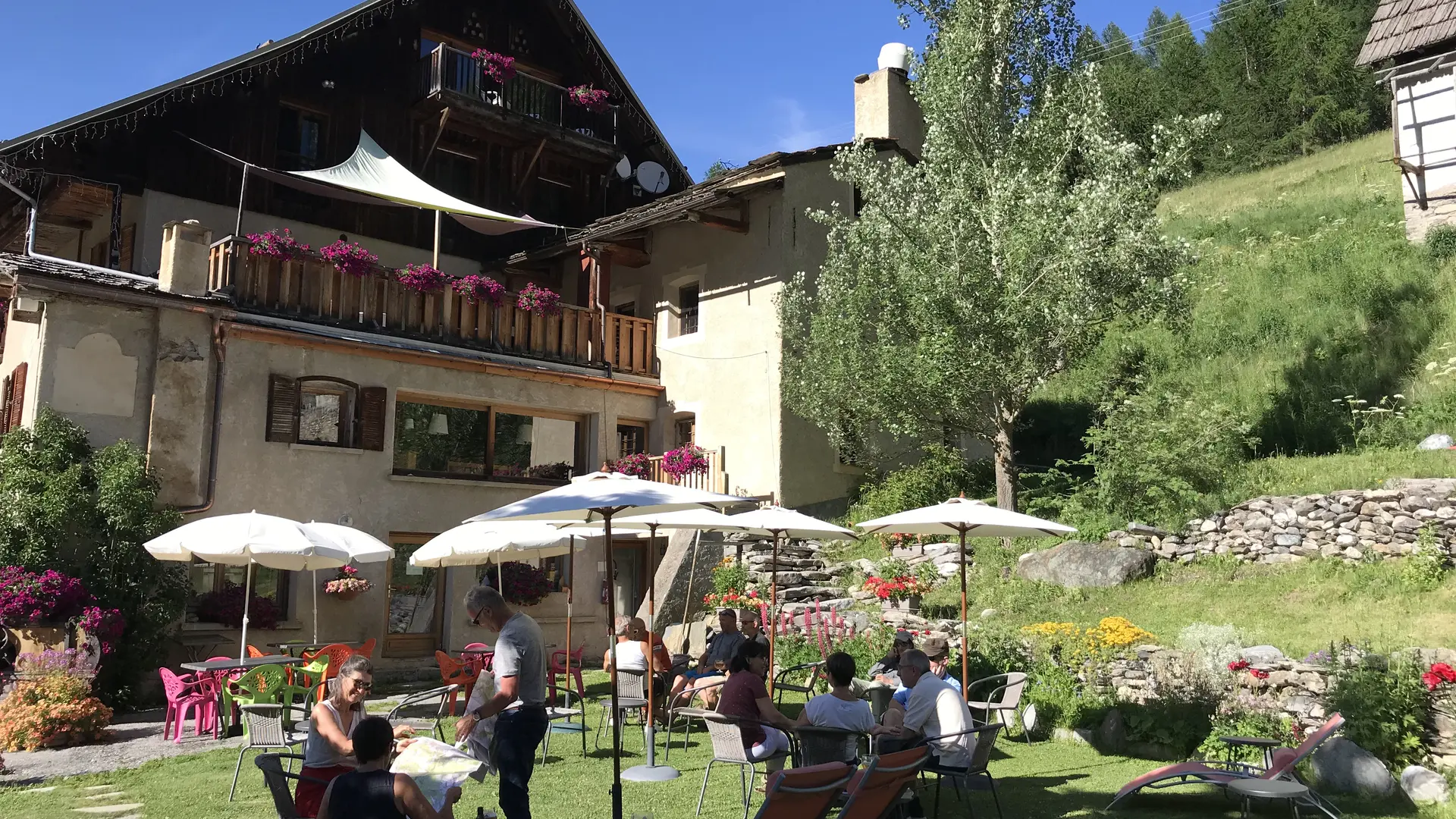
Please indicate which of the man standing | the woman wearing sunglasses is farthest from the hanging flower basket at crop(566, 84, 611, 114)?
the woman wearing sunglasses

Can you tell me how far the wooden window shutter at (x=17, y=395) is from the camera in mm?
13688

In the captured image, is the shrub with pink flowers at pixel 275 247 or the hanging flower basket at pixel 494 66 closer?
the shrub with pink flowers at pixel 275 247

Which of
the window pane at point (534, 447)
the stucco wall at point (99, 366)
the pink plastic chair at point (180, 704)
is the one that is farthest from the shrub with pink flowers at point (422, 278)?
the pink plastic chair at point (180, 704)

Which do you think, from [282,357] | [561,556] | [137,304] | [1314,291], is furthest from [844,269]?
[1314,291]

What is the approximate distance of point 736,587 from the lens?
15.1 m

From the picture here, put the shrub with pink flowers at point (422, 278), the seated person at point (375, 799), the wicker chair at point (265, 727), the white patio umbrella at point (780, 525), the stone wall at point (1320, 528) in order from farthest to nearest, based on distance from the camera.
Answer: the shrub with pink flowers at point (422, 278), the stone wall at point (1320, 528), the white patio umbrella at point (780, 525), the wicker chair at point (265, 727), the seated person at point (375, 799)

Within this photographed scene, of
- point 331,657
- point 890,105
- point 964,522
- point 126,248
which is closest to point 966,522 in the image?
point 964,522

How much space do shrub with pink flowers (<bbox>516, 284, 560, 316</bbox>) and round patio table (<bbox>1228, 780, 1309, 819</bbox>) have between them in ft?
45.7

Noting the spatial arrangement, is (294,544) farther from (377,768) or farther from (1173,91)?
(1173,91)

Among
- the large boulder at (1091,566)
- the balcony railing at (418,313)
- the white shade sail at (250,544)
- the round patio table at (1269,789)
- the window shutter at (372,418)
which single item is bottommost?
the round patio table at (1269,789)

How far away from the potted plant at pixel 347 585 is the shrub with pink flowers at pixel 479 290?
4.98m

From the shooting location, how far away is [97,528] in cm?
1229

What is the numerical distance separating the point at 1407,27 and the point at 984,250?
13.8 meters

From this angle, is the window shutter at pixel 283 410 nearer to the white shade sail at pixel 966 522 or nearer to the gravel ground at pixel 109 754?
the gravel ground at pixel 109 754
